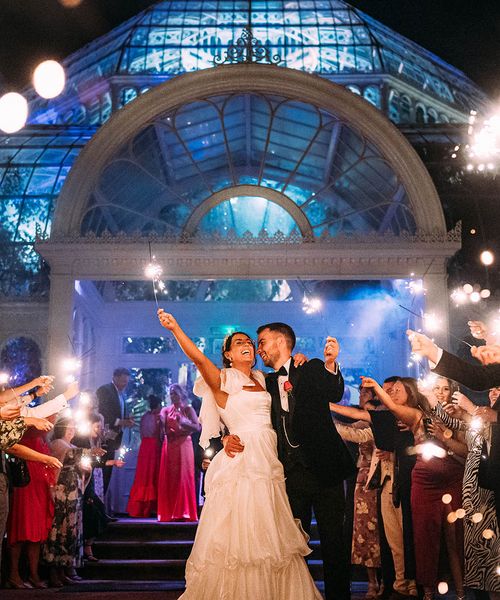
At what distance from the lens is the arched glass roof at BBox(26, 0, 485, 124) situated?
11961 millimetres

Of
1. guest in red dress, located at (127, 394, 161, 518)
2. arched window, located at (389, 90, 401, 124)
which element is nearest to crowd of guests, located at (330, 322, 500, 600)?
guest in red dress, located at (127, 394, 161, 518)

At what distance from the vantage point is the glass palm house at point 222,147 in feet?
34.0

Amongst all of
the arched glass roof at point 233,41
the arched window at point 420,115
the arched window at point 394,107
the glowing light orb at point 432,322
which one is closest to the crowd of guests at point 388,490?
the glowing light orb at point 432,322

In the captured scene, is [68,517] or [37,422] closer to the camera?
[37,422]

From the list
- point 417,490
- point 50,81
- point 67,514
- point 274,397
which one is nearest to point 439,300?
point 417,490

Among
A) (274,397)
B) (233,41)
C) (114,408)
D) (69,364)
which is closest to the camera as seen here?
(274,397)

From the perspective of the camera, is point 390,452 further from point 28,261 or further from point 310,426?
point 28,261

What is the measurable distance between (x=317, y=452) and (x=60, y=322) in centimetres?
610

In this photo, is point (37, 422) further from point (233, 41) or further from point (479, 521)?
point (233, 41)

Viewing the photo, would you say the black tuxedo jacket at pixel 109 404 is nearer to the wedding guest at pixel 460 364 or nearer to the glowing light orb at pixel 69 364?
the glowing light orb at pixel 69 364

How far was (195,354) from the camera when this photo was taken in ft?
14.3

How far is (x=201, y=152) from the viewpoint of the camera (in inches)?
430

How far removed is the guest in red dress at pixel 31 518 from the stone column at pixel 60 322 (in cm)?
212

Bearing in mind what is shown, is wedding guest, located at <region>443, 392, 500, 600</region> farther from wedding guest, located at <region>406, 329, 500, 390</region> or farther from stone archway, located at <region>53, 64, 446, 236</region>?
stone archway, located at <region>53, 64, 446, 236</region>
